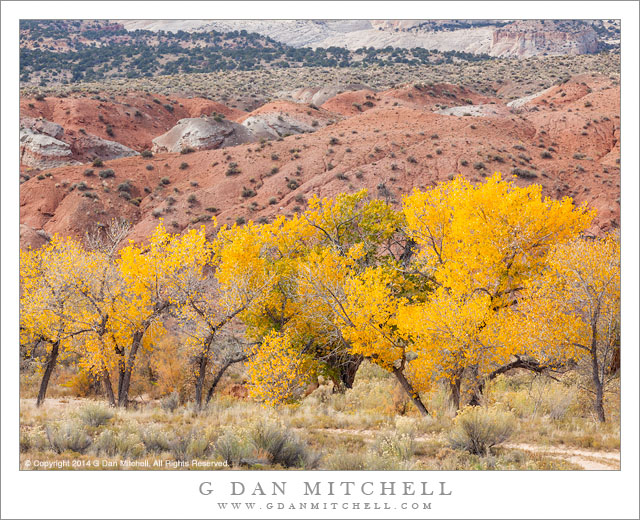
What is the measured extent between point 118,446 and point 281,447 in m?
3.35

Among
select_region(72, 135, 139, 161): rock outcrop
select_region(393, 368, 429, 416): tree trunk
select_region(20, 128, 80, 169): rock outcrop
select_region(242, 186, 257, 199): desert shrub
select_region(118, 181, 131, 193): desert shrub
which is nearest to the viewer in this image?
select_region(393, 368, 429, 416): tree trunk

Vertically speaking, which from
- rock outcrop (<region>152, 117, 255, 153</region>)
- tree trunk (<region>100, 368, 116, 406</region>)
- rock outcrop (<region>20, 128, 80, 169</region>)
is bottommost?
tree trunk (<region>100, 368, 116, 406</region>)

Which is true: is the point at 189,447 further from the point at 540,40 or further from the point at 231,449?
the point at 540,40

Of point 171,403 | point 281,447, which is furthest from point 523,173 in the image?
point 281,447

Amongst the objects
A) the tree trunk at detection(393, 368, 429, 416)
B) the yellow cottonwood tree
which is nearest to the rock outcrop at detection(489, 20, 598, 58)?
the yellow cottonwood tree

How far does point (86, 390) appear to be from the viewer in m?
22.8

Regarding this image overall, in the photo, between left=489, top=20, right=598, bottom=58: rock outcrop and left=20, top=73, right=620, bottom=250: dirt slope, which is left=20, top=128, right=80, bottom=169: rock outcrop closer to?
left=20, top=73, right=620, bottom=250: dirt slope

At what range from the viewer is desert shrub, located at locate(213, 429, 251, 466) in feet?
35.3

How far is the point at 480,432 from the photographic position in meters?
11.9

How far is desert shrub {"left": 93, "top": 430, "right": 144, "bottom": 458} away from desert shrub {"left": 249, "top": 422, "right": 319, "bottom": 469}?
2332mm

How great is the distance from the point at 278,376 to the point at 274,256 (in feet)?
19.1

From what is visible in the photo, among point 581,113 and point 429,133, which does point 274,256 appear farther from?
point 581,113

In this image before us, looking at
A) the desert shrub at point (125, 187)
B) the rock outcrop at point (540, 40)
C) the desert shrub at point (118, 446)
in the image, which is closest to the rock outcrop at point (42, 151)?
the desert shrub at point (125, 187)

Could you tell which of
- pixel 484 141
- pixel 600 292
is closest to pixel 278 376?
pixel 600 292
